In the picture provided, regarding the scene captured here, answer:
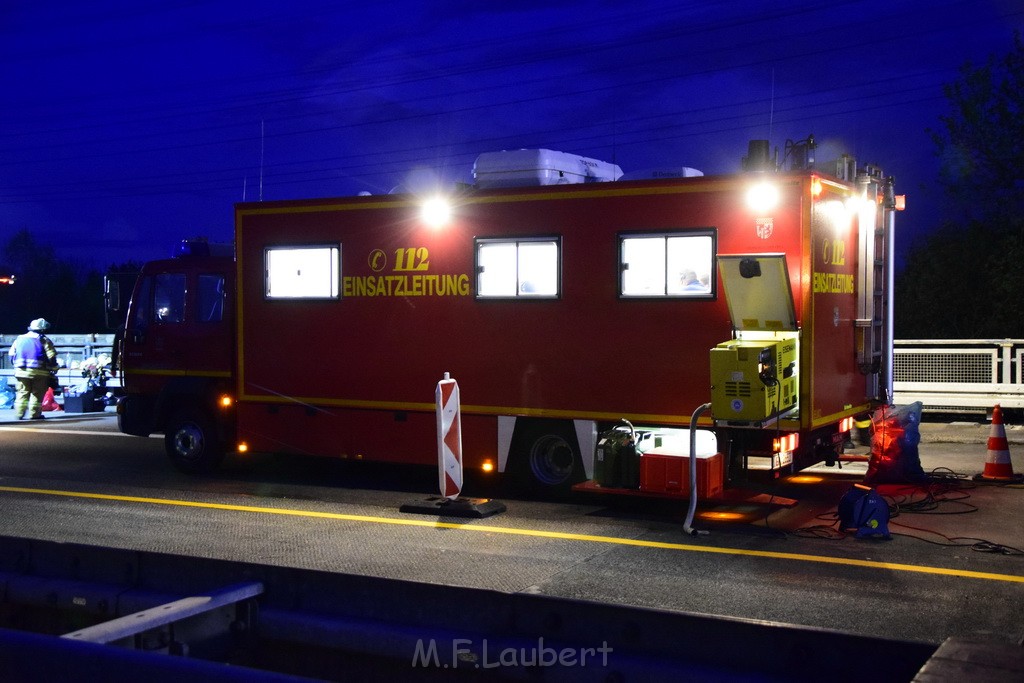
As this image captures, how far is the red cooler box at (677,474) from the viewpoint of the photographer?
9.45 meters

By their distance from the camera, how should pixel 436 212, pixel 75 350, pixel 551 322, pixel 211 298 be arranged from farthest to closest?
1. pixel 75 350
2. pixel 211 298
3. pixel 436 212
4. pixel 551 322

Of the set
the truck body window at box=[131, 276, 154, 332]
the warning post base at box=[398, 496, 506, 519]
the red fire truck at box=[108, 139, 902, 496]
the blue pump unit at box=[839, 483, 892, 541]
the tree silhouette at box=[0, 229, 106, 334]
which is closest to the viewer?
the blue pump unit at box=[839, 483, 892, 541]

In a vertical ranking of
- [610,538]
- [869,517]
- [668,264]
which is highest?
[668,264]

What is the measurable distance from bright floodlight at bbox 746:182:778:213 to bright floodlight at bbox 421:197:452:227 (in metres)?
3.06

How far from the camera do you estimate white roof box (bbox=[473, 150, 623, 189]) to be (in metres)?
10.8

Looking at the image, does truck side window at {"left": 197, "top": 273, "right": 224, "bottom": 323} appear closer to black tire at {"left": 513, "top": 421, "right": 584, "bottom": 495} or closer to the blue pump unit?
black tire at {"left": 513, "top": 421, "right": 584, "bottom": 495}

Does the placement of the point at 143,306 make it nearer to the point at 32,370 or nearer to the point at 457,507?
the point at 457,507

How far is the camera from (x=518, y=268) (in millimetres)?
10781

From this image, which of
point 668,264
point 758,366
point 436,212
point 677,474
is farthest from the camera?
point 436,212

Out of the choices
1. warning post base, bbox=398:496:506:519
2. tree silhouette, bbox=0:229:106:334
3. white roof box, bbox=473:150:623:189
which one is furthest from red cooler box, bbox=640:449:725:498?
tree silhouette, bbox=0:229:106:334

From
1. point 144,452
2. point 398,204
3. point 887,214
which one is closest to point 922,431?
point 887,214

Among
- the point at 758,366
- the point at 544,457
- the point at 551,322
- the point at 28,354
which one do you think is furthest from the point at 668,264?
the point at 28,354

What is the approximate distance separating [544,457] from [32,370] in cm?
1173

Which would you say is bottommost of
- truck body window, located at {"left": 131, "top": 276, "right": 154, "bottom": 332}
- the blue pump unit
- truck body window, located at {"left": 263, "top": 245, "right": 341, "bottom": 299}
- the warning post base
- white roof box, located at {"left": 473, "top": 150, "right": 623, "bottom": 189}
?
the warning post base
